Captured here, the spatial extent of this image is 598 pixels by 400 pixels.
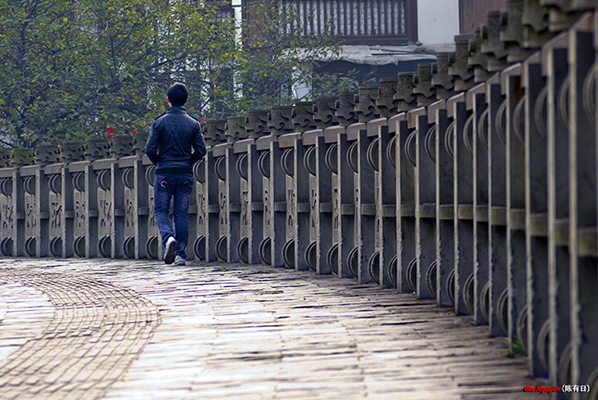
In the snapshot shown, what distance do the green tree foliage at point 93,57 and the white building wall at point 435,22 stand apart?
4.18 meters

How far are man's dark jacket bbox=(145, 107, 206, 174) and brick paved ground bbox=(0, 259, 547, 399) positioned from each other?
7.79 ft

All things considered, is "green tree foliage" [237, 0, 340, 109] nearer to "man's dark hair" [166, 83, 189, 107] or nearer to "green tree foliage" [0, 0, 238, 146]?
"green tree foliage" [0, 0, 238, 146]

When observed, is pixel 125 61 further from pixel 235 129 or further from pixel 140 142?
pixel 235 129

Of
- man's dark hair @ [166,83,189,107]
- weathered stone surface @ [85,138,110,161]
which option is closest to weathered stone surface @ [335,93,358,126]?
man's dark hair @ [166,83,189,107]

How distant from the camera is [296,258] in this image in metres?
9.55

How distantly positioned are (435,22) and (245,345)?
57.0 ft

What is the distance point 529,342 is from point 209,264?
6.76 m

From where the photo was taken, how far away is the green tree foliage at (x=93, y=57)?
63.5ft

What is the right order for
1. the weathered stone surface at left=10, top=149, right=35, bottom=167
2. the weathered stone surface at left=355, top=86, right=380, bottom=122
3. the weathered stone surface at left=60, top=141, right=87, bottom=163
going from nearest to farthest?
the weathered stone surface at left=355, top=86, right=380, bottom=122, the weathered stone surface at left=60, top=141, right=87, bottom=163, the weathered stone surface at left=10, top=149, right=35, bottom=167

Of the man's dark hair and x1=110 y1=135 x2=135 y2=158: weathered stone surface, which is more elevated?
the man's dark hair

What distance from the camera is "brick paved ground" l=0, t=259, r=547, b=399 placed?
4051 millimetres

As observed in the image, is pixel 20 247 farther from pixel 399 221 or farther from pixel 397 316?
pixel 397 316

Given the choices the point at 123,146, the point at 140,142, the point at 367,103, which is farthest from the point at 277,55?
the point at 367,103

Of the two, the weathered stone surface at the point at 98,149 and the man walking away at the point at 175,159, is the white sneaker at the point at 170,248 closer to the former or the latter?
the man walking away at the point at 175,159
